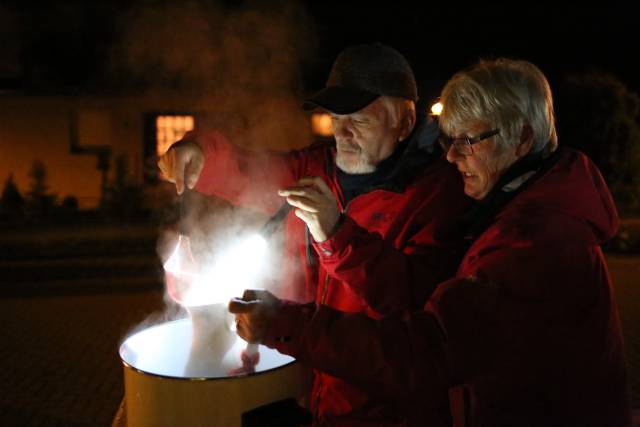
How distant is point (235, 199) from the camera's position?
2633 millimetres

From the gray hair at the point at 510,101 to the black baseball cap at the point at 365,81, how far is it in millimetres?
456

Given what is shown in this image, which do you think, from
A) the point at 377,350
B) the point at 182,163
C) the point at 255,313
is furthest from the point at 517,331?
the point at 182,163

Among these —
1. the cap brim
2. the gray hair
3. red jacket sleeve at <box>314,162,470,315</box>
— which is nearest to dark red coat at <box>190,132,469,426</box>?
red jacket sleeve at <box>314,162,470,315</box>

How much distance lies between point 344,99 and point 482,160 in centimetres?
59

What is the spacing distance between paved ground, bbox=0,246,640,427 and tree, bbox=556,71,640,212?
4.64 meters

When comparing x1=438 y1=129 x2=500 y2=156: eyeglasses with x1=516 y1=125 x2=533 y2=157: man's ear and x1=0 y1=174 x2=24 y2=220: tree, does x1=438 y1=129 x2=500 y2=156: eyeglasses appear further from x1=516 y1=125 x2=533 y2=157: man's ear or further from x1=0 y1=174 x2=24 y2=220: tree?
x1=0 y1=174 x2=24 y2=220: tree

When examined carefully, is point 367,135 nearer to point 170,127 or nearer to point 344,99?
point 344,99

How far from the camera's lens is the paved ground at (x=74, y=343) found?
5.39 meters

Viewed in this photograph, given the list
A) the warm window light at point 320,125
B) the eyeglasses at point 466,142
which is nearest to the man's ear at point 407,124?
the eyeglasses at point 466,142

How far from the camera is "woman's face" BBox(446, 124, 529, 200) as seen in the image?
5.33 ft

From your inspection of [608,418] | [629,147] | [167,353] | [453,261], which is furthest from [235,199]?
[629,147]

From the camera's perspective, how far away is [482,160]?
166 centimetres

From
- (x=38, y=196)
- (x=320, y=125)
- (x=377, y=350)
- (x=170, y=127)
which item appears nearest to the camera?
(x=377, y=350)

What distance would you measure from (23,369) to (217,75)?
4206mm
